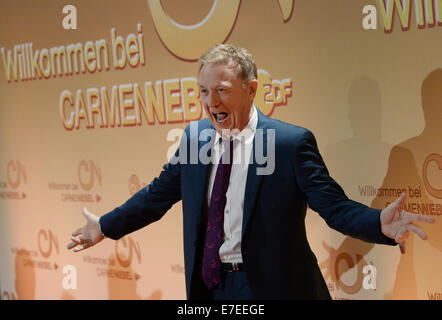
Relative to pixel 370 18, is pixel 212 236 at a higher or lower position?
lower

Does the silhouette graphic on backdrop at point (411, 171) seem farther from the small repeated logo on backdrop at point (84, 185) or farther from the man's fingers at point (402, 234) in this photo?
the small repeated logo on backdrop at point (84, 185)

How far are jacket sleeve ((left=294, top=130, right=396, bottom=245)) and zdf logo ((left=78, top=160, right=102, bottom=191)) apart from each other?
2.38 metres

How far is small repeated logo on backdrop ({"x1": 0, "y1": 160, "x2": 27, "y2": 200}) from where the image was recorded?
506 centimetres

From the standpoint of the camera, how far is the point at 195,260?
8.11 feet

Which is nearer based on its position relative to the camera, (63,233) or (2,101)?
(63,233)

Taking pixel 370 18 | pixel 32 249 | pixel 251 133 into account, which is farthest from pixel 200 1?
pixel 32 249

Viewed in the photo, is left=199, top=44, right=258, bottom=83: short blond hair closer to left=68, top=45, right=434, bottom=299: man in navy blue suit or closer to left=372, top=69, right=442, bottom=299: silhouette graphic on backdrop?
left=68, top=45, right=434, bottom=299: man in navy blue suit

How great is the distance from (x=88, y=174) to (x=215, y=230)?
229cm

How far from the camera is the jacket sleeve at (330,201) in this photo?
7.16ft

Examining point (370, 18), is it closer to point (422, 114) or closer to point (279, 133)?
point (422, 114)

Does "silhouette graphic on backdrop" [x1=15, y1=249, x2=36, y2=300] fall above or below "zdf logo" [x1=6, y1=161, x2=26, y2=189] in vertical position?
below

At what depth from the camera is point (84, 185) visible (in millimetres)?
4551

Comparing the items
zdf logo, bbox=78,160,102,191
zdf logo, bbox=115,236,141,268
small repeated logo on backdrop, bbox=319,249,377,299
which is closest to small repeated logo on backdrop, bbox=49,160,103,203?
Result: zdf logo, bbox=78,160,102,191

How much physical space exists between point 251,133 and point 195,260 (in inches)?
21.4
